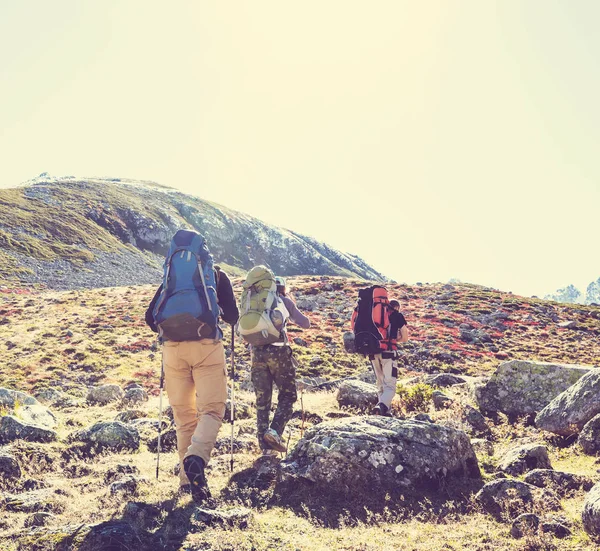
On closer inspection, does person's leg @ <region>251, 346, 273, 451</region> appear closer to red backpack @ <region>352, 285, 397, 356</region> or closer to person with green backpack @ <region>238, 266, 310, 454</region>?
person with green backpack @ <region>238, 266, 310, 454</region>

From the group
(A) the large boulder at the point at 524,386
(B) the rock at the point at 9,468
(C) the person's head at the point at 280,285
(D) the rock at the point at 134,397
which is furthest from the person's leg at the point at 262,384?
(D) the rock at the point at 134,397

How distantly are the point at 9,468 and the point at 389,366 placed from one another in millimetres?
5995

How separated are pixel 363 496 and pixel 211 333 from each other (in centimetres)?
245

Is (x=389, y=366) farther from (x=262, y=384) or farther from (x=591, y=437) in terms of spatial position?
(x=591, y=437)

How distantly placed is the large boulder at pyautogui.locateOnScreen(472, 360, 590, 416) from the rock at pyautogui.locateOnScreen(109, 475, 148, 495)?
6705mm

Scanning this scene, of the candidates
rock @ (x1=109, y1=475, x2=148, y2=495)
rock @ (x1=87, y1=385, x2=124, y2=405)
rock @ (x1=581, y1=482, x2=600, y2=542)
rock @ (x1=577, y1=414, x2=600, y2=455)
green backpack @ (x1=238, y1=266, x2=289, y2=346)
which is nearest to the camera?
rock @ (x1=581, y1=482, x2=600, y2=542)

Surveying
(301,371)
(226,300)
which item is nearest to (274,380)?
(226,300)

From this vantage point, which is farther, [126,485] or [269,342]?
[269,342]

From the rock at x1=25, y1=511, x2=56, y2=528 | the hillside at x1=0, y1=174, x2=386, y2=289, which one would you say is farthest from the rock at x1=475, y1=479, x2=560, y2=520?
the hillside at x1=0, y1=174, x2=386, y2=289

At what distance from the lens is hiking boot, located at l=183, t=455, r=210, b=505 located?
493 centimetres

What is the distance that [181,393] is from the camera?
221 inches

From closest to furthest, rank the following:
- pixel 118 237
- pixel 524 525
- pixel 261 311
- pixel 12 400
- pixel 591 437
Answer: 1. pixel 524 525
2. pixel 591 437
3. pixel 261 311
4. pixel 12 400
5. pixel 118 237

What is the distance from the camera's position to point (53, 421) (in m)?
8.96

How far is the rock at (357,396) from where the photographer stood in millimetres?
11016
